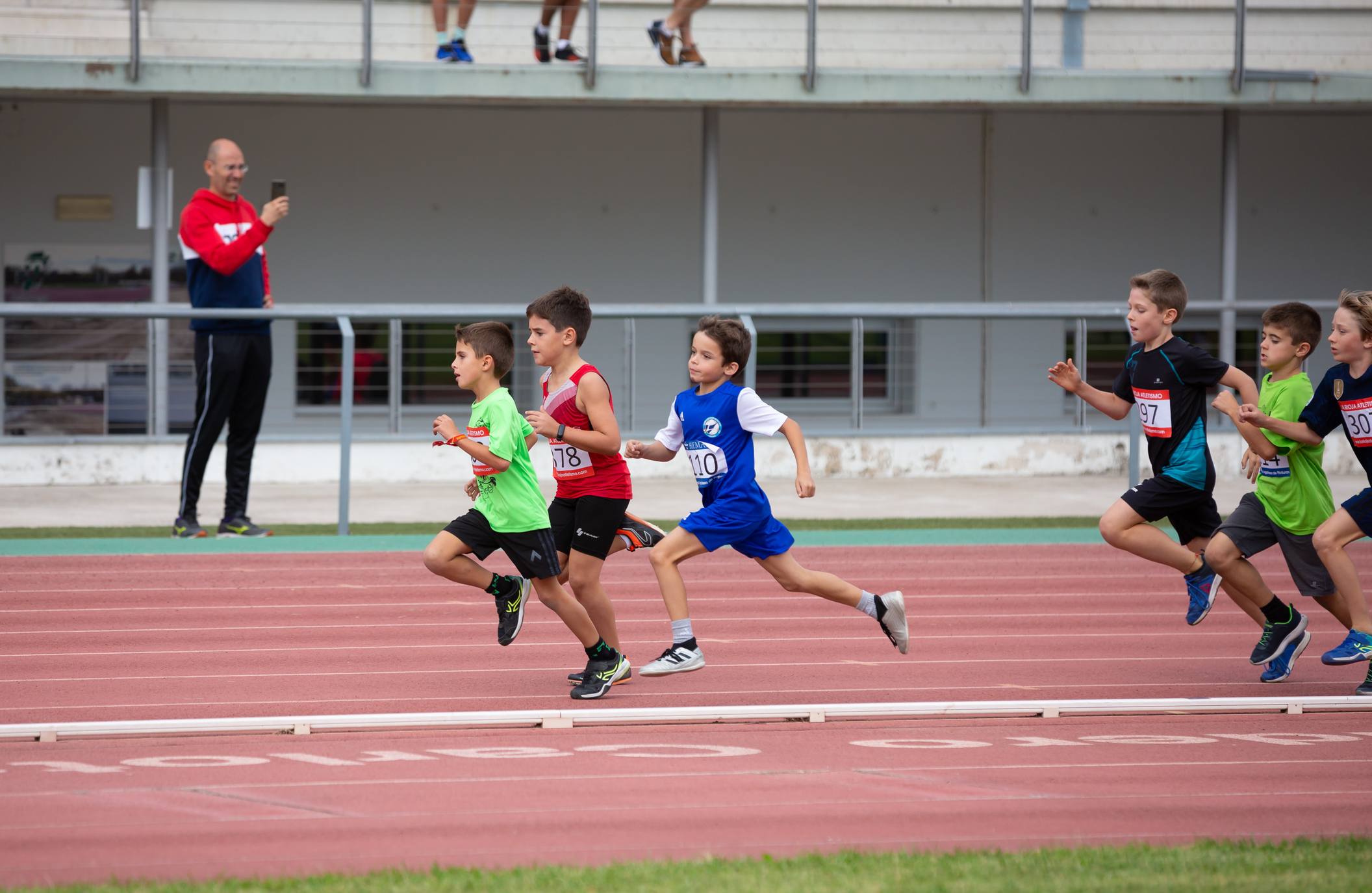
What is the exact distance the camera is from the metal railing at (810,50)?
600 inches

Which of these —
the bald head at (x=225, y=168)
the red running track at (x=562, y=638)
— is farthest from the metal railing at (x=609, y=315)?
the red running track at (x=562, y=638)

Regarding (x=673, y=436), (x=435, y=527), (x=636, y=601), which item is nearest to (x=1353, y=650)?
(x=673, y=436)

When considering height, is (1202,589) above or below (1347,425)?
below

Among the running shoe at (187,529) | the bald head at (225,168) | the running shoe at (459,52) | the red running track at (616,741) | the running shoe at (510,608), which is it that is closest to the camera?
the red running track at (616,741)

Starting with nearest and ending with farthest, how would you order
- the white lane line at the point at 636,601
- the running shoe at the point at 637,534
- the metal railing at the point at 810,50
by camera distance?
the running shoe at the point at 637,534 < the white lane line at the point at 636,601 < the metal railing at the point at 810,50

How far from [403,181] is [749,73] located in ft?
14.2

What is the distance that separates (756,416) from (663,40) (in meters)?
10.6

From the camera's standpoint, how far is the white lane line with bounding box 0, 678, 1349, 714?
6.49 meters

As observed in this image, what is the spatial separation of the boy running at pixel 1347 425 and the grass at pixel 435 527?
5258 millimetres

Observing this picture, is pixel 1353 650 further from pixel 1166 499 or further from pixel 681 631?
pixel 681 631

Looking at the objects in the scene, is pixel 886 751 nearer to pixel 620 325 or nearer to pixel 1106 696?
pixel 1106 696

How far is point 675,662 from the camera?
6723 mm

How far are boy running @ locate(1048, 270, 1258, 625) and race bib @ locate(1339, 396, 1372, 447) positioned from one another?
0.58m

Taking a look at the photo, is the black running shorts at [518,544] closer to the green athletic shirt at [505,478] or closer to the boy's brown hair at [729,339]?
the green athletic shirt at [505,478]
